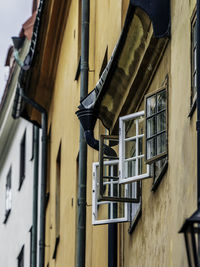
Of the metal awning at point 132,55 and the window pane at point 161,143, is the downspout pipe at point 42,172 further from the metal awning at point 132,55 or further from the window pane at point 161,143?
the window pane at point 161,143

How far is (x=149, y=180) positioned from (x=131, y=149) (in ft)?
2.73

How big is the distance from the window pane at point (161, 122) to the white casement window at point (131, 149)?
1.99 feet

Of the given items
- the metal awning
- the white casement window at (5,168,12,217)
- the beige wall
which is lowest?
the beige wall

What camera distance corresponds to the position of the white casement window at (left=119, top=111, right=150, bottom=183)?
40.3 ft

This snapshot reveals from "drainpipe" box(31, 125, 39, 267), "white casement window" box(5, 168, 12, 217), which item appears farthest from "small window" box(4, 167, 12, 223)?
"drainpipe" box(31, 125, 39, 267)

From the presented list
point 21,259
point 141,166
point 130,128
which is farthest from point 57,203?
point 141,166

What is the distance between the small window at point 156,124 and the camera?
1132 cm

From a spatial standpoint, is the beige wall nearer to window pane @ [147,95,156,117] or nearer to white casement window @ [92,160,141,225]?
window pane @ [147,95,156,117]

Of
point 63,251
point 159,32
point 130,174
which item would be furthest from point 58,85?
point 159,32

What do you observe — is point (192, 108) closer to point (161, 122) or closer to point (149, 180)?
point (161, 122)

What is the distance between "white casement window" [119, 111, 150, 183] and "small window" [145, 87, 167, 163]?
0.48 m

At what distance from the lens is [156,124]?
11.6 m

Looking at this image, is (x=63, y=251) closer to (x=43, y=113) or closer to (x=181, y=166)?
(x=43, y=113)

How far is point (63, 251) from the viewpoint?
19703 millimetres
